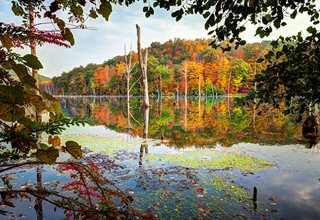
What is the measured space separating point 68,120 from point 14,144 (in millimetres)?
203

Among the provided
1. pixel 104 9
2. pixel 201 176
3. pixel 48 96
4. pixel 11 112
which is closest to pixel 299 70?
pixel 104 9

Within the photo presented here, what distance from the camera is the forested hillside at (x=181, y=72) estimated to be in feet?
258

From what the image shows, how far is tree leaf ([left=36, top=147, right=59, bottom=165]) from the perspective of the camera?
82cm

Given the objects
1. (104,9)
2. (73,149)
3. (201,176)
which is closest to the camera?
(73,149)

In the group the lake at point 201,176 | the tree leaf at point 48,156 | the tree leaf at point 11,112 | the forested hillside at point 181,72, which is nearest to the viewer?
the tree leaf at point 11,112

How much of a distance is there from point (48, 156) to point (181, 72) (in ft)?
261

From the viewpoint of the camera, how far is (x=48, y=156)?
32.8 inches

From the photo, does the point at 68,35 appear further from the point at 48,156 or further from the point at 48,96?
the point at 48,156

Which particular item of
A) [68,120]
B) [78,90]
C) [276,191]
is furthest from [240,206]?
[78,90]

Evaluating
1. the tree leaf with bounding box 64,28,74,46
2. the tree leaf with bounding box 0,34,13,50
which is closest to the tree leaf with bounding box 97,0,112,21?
the tree leaf with bounding box 64,28,74,46

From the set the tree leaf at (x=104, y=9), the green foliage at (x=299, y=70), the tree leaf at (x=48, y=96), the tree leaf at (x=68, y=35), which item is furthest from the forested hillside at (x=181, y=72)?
the tree leaf at (x=48, y=96)

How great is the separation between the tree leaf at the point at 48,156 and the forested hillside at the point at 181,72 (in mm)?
63917

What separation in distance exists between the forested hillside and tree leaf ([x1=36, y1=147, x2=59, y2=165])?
2516 inches

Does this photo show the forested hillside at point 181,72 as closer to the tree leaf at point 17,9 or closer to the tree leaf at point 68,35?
the tree leaf at point 17,9
